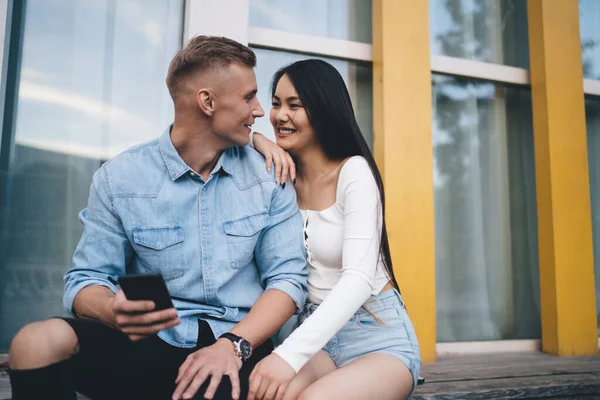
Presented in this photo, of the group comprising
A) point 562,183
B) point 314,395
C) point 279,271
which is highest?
point 562,183

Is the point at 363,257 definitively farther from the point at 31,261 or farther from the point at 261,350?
the point at 31,261

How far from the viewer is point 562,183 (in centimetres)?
340

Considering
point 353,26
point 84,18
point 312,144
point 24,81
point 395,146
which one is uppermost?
point 353,26

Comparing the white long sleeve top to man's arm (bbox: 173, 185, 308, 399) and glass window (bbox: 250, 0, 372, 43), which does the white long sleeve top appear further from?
glass window (bbox: 250, 0, 372, 43)

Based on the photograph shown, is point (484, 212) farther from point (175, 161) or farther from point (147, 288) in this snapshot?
point (147, 288)

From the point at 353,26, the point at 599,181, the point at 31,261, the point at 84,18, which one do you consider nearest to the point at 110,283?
the point at 31,261

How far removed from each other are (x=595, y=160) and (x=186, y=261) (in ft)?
11.9

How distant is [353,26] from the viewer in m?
3.37

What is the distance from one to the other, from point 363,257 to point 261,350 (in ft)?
1.56

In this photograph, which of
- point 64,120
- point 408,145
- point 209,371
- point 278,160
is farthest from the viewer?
point 408,145

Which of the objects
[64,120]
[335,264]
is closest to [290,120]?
[335,264]

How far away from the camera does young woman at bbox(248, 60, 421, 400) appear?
1.54 meters

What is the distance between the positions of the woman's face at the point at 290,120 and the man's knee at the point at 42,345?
1104 mm

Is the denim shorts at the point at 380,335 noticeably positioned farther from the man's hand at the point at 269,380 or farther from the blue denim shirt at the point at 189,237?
the man's hand at the point at 269,380
